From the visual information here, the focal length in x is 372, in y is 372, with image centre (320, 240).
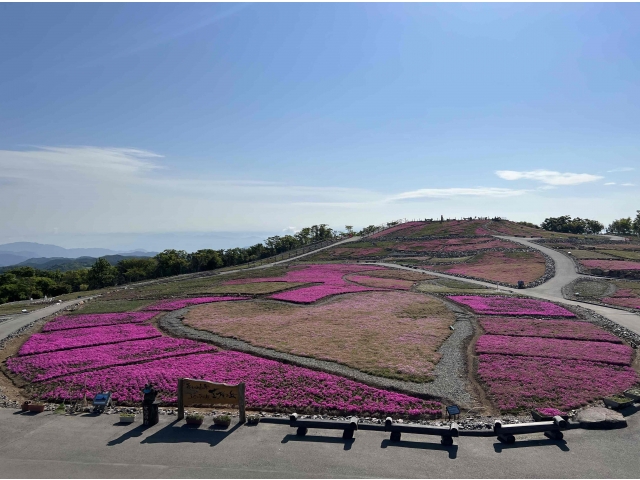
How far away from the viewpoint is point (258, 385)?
2248 centimetres

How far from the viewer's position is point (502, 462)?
44.8 feet

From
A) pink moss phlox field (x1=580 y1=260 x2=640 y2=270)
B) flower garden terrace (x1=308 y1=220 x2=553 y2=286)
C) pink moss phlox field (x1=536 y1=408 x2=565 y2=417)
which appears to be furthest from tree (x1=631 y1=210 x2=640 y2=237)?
pink moss phlox field (x1=536 y1=408 x2=565 y2=417)

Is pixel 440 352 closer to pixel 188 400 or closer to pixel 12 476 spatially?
pixel 188 400

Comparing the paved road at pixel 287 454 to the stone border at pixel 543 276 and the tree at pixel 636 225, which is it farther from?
the tree at pixel 636 225

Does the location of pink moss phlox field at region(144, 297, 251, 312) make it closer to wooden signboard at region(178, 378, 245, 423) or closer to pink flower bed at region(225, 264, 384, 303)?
pink flower bed at region(225, 264, 384, 303)

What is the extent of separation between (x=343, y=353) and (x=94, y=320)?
30.2 m

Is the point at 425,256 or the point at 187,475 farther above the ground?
the point at 425,256

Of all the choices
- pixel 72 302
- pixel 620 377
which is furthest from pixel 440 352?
pixel 72 302

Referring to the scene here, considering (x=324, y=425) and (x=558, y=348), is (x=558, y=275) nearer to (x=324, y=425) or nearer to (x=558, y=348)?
(x=558, y=348)

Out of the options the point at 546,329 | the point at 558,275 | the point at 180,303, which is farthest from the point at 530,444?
the point at 558,275

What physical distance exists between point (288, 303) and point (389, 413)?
3162 cm

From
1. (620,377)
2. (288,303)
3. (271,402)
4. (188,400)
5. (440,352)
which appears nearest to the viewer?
(188,400)

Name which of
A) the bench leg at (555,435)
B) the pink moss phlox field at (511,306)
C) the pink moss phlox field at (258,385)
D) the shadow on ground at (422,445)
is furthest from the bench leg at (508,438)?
the pink moss phlox field at (511,306)

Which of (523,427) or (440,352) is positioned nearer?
(523,427)
